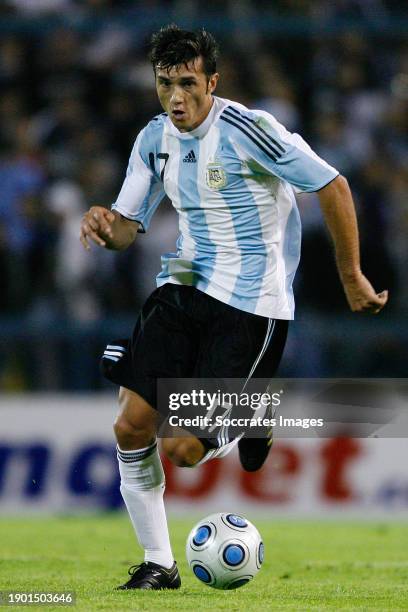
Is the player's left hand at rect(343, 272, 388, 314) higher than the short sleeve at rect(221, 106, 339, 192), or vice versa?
the short sleeve at rect(221, 106, 339, 192)

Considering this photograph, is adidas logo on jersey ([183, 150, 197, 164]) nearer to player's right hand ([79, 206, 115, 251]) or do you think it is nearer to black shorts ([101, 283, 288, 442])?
player's right hand ([79, 206, 115, 251])

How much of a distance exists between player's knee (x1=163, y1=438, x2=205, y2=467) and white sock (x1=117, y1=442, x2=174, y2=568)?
17 centimetres

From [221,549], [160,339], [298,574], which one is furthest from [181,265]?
[298,574]

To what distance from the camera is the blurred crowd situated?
10.1 m

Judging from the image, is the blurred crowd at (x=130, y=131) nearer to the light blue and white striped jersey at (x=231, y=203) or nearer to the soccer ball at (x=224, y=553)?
the light blue and white striped jersey at (x=231, y=203)

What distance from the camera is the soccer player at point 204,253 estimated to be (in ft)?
17.5

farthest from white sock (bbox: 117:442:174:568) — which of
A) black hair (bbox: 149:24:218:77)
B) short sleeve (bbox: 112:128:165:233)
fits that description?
black hair (bbox: 149:24:218:77)

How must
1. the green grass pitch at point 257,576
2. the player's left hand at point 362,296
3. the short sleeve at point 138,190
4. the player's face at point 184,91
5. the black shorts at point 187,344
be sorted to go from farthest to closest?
1. the short sleeve at point 138,190
2. the black shorts at point 187,344
3. the player's face at point 184,91
4. the player's left hand at point 362,296
5. the green grass pitch at point 257,576

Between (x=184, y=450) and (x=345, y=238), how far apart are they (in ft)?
3.82

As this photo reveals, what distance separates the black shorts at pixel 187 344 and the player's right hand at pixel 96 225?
42 centimetres

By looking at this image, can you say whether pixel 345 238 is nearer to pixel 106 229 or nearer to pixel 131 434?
pixel 106 229

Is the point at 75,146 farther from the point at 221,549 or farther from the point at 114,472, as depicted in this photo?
the point at 221,549

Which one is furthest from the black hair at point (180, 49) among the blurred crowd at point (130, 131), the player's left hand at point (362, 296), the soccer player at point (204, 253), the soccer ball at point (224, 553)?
the blurred crowd at point (130, 131)

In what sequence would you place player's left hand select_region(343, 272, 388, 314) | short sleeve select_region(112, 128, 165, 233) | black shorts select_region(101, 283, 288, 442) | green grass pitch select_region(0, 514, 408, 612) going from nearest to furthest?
green grass pitch select_region(0, 514, 408, 612) → player's left hand select_region(343, 272, 388, 314) → black shorts select_region(101, 283, 288, 442) → short sleeve select_region(112, 128, 165, 233)
